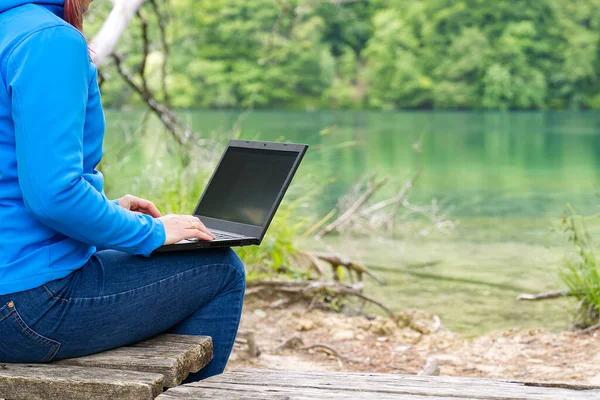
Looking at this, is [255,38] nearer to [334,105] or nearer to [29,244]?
[334,105]

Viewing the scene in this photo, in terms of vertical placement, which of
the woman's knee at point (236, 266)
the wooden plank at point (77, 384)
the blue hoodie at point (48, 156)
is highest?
the blue hoodie at point (48, 156)

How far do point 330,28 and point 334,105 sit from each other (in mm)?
4355

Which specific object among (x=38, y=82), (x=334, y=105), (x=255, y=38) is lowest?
(x=334, y=105)

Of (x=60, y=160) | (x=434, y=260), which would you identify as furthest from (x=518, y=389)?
(x=434, y=260)

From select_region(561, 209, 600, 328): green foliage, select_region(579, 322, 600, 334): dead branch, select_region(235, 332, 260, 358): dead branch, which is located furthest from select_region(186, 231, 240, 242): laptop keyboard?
select_region(561, 209, 600, 328): green foliage

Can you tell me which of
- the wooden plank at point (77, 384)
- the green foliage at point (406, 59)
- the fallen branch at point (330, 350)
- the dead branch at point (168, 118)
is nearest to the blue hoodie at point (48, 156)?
the wooden plank at point (77, 384)

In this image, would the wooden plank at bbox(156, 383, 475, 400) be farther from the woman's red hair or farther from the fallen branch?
the fallen branch

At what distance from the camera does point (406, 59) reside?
42.8 meters

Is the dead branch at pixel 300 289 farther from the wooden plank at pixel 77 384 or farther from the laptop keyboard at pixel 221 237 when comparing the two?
the wooden plank at pixel 77 384

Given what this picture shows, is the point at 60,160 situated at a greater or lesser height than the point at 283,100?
greater

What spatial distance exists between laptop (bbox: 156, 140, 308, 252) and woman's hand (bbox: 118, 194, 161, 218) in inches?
4.7

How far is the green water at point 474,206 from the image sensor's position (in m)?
5.07

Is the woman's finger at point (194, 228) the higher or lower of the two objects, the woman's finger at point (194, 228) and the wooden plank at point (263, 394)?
the higher

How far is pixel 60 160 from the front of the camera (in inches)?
55.0
